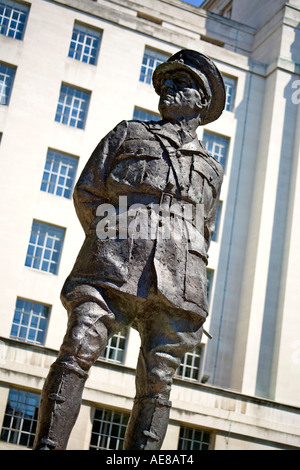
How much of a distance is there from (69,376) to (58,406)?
232mm

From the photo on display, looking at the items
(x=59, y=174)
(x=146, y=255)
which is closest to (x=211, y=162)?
(x=146, y=255)

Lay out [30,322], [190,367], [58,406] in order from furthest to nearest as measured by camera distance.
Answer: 1. [190,367]
2. [30,322]
3. [58,406]

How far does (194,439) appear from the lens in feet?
92.3

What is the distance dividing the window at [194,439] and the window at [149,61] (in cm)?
1578

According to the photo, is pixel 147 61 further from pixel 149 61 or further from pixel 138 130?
pixel 138 130

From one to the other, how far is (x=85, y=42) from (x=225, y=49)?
269 inches

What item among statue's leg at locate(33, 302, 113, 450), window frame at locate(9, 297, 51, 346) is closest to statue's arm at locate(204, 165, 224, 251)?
statue's leg at locate(33, 302, 113, 450)

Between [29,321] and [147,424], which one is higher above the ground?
[29,321]

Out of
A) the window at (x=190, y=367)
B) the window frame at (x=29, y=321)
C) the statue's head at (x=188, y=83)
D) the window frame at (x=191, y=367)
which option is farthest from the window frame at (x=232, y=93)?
the statue's head at (x=188, y=83)

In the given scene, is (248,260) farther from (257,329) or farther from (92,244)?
(92,244)

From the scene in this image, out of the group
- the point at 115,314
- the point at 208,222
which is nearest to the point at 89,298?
the point at 115,314

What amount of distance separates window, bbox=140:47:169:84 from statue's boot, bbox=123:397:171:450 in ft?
99.8

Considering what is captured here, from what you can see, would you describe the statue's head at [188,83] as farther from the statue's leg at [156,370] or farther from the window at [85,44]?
the window at [85,44]

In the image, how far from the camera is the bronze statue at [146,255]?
6039 mm
